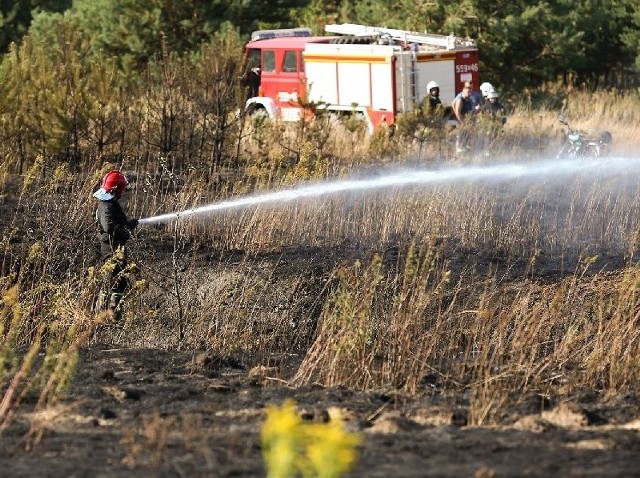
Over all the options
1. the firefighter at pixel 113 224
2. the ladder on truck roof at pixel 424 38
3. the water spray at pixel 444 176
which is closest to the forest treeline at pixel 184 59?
the ladder on truck roof at pixel 424 38

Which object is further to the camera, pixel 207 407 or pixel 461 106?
pixel 461 106

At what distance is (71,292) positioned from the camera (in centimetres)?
941

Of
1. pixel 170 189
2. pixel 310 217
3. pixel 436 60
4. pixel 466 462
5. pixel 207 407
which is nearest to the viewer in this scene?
pixel 466 462

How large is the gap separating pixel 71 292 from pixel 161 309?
1223mm

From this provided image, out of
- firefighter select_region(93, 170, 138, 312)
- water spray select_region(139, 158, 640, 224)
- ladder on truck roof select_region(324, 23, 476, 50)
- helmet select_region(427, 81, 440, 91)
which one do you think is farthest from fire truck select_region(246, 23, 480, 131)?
firefighter select_region(93, 170, 138, 312)

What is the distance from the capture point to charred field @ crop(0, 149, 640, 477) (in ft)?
18.3

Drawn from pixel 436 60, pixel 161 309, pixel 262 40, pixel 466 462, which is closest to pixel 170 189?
pixel 161 309

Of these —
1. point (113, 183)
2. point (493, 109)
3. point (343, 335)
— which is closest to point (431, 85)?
point (493, 109)

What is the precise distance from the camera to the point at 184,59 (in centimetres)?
1680

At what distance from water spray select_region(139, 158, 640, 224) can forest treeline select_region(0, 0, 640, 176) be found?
8.85ft

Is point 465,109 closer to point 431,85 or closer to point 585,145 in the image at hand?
point 431,85

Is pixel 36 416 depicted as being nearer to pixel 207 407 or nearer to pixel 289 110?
pixel 207 407

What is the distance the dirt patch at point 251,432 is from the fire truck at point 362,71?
39.1ft

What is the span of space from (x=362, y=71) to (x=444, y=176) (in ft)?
20.7
